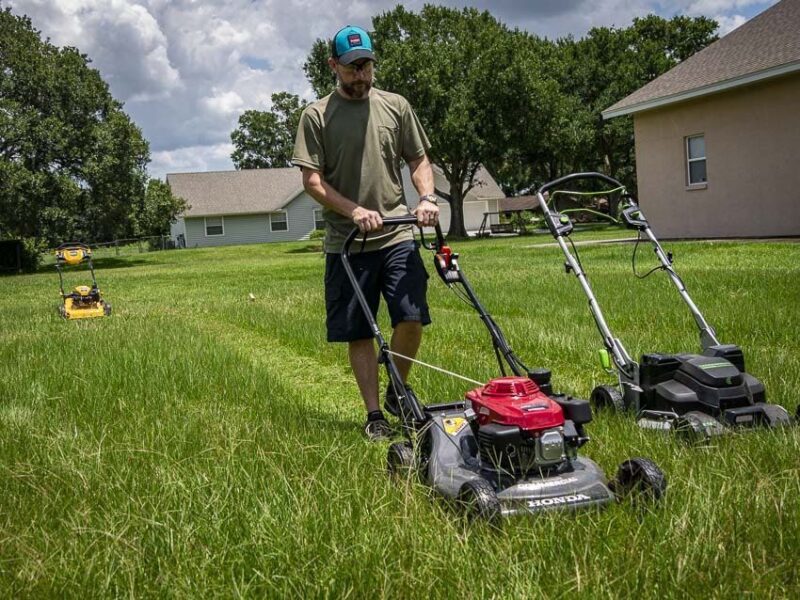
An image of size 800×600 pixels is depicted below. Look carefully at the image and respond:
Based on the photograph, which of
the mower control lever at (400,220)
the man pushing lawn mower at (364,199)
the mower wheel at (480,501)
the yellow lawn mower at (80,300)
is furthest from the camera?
the yellow lawn mower at (80,300)

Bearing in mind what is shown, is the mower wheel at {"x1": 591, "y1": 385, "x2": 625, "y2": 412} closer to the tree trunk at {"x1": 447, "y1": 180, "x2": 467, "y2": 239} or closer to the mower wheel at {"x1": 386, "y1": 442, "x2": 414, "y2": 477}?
the mower wheel at {"x1": 386, "y1": 442, "x2": 414, "y2": 477}

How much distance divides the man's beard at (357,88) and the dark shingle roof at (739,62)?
565 inches

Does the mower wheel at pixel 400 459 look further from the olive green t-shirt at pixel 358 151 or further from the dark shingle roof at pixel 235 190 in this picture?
the dark shingle roof at pixel 235 190

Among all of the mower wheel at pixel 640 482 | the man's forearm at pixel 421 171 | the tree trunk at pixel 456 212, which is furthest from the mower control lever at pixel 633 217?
the tree trunk at pixel 456 212

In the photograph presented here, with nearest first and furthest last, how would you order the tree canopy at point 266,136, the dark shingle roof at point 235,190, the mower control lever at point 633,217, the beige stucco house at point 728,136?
1. the mower control lever at point 633,217
2. the beige stucco house at point 728,136
3. the dark shingle roof at point 235,190
4. the tree canopy at point 266,136

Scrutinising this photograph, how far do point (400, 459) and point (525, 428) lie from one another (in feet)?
2.55

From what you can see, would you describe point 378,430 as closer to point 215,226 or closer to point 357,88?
point 357,88

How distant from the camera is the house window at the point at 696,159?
19.7 metres

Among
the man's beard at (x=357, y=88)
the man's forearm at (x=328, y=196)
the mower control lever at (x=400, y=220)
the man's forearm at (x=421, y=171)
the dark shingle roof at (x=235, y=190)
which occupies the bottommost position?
the mower control lever at (x=400, y=220)

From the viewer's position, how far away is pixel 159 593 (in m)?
2.44

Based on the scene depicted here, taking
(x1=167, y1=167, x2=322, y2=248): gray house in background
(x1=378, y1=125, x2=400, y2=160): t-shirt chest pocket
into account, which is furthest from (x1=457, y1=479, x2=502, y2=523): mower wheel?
(x1=167, y1=167, x2=322, y2=248): gray house in background

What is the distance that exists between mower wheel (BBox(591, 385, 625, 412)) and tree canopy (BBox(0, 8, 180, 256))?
Answer: 2842 centimetres

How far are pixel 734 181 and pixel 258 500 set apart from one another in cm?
1771

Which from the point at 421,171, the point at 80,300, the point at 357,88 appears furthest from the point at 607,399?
the point at 80,300
